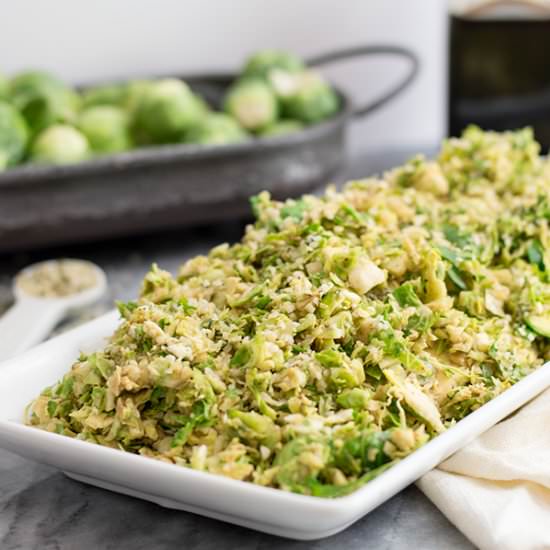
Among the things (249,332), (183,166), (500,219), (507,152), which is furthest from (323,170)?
(249,332)

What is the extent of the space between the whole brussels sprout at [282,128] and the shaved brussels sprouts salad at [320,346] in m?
1.03

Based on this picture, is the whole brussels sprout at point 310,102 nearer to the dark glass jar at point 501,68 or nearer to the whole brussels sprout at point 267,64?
the whole brussels sprout at point 267,64

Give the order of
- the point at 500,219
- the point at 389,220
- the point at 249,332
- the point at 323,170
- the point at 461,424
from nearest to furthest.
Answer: the point at 461,424
the point at 249,332
the point at 389,220
the point at 500,219
the point at 323,170

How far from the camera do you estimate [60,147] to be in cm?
267

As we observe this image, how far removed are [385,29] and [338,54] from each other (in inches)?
Answer: 21.9

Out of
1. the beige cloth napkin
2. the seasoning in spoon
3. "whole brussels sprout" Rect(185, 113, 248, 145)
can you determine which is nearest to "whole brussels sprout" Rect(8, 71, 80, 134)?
"whole brussels sprout" Rect(185, 113, 248, 145)

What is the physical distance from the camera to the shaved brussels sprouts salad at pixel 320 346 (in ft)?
4.47

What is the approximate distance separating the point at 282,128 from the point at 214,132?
11.7 inches

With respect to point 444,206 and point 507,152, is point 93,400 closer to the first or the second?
point 444,206

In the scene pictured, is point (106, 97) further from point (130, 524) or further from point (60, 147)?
point (130, 524)

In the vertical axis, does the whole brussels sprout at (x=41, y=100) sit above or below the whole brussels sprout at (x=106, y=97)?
above

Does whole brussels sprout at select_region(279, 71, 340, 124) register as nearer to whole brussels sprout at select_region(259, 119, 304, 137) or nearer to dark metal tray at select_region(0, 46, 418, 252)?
whole brussels sprout at select_region(259, 119, 304, 137)

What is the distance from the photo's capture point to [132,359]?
4.91ft

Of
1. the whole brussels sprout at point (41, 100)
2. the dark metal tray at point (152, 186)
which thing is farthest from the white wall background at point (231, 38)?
the dark metal tray at point (152, 186)
